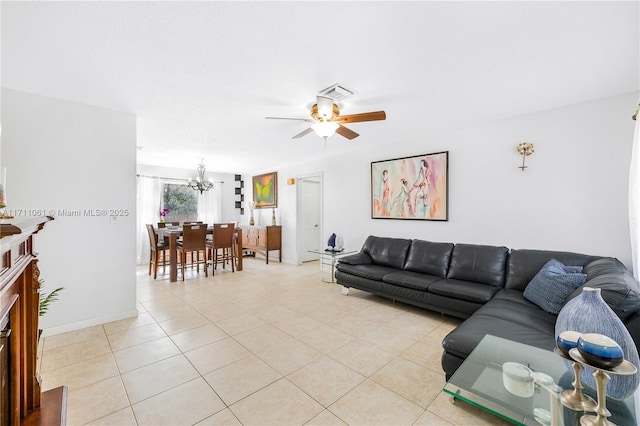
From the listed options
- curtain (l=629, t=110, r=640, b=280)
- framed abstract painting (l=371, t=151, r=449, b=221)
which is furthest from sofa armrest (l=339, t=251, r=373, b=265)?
curtain (l=629, t=110, r=640, b=280)

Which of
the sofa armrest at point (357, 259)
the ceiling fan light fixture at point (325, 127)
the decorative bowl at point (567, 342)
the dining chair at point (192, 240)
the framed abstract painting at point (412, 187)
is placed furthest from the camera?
the dining chair at point (192, 240)

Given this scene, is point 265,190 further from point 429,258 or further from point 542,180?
point 542,180

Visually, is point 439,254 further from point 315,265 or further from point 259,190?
point 259,190

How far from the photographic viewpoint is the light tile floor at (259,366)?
165 centimetres

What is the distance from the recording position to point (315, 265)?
20.1 ft

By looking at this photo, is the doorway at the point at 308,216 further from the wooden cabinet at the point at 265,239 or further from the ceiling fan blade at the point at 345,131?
the ceiling fan blade at the point at 345,131

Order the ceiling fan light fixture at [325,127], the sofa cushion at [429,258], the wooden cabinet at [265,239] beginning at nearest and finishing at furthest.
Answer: the ceiling fan light fixture at [325,127]
the sofa cushion at [429,258]
the wooden cabinet at [265,239]

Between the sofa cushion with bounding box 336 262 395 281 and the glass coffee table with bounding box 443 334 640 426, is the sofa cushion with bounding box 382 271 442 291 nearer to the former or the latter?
the sofa cushion with bounding box 336 262 395 281

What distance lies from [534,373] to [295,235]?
5.07 m

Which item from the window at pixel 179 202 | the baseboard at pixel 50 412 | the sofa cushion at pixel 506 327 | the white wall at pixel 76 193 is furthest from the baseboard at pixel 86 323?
the window at pixel 179 202

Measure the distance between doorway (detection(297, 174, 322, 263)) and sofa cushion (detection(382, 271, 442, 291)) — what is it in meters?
2.83

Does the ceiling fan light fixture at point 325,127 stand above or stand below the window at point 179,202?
above

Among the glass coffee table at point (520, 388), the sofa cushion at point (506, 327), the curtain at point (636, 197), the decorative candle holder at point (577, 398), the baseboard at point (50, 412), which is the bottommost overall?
the baseboard at point (50, 412)

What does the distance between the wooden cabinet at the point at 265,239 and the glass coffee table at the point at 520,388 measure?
5.13 meters
